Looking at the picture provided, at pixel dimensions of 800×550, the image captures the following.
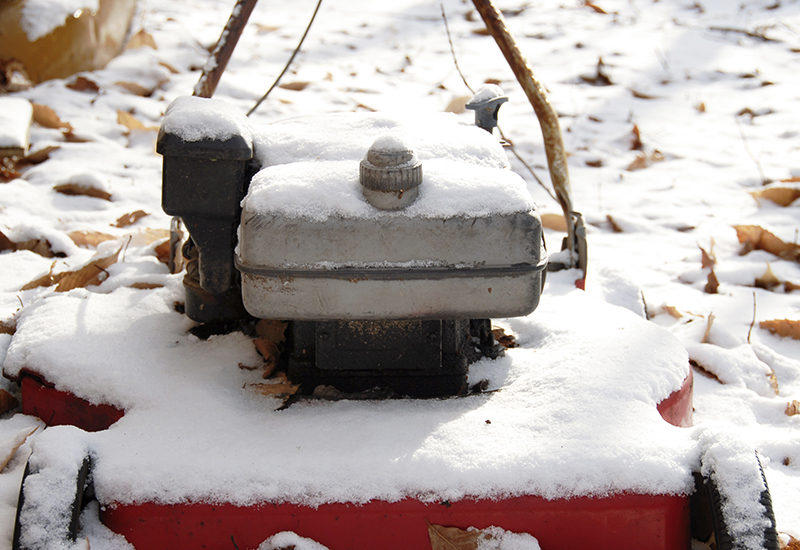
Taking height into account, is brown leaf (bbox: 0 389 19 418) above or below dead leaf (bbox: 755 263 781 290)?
above

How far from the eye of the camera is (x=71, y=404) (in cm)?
172

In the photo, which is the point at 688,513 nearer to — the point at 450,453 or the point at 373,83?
the point at 450,453

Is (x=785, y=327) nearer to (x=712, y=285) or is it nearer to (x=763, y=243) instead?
(x=712, y=285)

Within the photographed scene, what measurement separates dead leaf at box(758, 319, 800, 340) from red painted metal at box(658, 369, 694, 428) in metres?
0.73

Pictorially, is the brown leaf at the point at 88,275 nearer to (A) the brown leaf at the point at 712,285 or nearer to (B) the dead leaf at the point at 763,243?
(A) the brown leaf at the point at 712,285

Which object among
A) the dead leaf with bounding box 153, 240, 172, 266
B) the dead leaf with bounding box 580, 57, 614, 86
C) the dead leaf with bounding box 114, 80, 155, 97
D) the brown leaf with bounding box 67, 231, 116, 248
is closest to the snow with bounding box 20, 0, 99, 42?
the dead leaf with bounding box 114, 80, 155, 97

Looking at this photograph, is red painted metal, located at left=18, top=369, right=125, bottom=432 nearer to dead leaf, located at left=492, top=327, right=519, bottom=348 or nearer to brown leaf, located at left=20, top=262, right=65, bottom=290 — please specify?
brown leaf, located at left=20, top=262, right=65, bottom=290

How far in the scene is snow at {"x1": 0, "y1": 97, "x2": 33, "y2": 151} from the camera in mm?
3098

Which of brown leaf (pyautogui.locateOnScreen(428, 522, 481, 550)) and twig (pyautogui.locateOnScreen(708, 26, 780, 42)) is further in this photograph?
twig (pyautogui.locateOnScreen(708, 26, 780, 42))

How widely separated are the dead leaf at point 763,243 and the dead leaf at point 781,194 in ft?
1.34

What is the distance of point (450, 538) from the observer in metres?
1.38

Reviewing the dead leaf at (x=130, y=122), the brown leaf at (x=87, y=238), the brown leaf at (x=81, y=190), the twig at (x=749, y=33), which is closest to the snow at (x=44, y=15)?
the dead leaf at (x=130, y=122)

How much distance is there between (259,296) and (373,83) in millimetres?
3197

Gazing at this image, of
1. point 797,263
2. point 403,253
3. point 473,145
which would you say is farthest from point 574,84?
point 403,253
